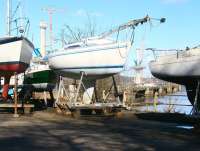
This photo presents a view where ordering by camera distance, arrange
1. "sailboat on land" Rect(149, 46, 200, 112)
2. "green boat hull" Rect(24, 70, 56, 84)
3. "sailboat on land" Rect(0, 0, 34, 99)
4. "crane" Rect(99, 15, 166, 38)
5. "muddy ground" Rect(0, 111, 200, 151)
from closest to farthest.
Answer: "muddy ground" Rect(0, 111, 200, 151) → "sailboat on land" Rect(149, 46, 200, 112) → "crane" Rect(99, 15, 166, 38) → "sailboat on land" Rect(0, 0, 34, 99) → "green boat hull" Rect(24, 70, 56, 84)

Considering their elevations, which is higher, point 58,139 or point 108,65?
point 108,65

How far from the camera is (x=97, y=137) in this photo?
33.4 ft

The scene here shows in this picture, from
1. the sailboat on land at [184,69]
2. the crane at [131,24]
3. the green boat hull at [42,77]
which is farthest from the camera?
the green boat hull at [42,77]

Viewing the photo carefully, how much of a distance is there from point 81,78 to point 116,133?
Answer: 7066 mm

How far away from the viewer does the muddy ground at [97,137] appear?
29.1ft

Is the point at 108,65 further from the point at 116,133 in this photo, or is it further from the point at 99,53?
the point at 116,133

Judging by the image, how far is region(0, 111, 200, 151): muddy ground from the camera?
349 inches

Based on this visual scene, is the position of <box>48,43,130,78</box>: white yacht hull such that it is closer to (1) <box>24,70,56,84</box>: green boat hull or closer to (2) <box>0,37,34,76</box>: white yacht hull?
(2) <box>0,37,34,76</box>: white yacht hull

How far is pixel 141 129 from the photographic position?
39.5ft

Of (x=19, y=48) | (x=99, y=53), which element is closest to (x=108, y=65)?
(x=99, y=53)

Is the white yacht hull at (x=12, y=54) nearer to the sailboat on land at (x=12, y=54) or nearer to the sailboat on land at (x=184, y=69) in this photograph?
the sailboat on land at (x=12, y=54)

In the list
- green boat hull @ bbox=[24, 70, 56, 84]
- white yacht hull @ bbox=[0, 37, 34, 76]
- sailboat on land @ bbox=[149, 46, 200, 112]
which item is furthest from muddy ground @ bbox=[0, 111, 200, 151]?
green boat hull @ bbox=[24, 70, 56, 84]

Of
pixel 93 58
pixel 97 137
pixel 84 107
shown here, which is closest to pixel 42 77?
pixel 93 58

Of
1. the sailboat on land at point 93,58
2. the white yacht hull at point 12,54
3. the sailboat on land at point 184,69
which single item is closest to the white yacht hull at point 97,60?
the sailboat on land at point 93,58
